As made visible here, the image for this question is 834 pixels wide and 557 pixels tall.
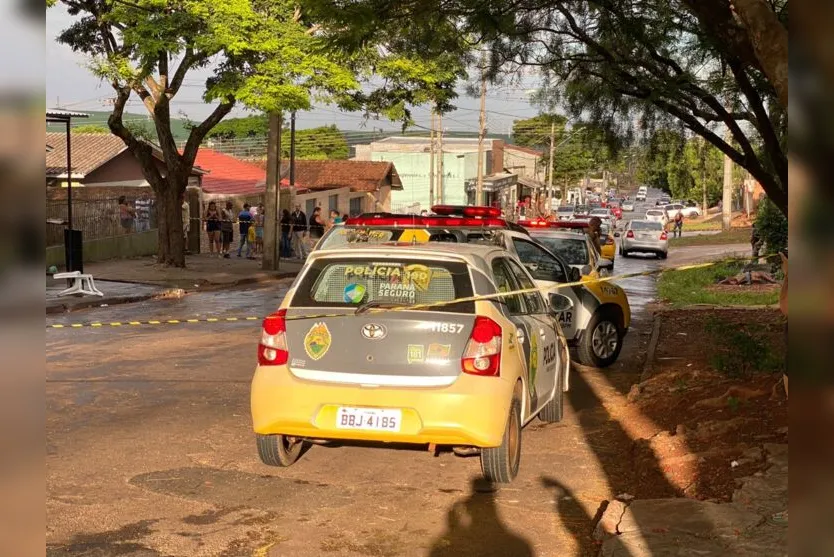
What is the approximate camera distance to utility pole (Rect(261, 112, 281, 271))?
2745cm

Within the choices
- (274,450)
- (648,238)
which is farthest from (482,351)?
(648,238)

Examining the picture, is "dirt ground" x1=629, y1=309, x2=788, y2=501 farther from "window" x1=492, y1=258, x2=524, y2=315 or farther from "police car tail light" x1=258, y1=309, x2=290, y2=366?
"police car tail light" x1=258, y1=309, x2=290, y2=366

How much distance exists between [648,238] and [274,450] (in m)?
36.2

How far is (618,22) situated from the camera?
13.6 m

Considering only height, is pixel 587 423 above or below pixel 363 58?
below

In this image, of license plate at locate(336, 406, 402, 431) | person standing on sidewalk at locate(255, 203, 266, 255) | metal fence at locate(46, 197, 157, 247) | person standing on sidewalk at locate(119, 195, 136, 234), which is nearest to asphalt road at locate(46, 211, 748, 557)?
license plate at locate(336, 406, 402, 431)

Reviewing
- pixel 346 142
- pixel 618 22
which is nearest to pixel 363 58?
pixel 618 22

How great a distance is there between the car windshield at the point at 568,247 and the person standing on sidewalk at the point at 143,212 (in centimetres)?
1824

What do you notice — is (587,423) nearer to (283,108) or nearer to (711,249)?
(283,108)

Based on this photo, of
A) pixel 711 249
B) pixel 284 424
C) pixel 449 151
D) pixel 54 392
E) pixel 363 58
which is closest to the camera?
pixel 284 424

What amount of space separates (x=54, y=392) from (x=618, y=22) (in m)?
8.72

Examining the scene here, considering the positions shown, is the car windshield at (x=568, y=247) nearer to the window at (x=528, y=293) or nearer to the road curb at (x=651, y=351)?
the road curb at (x=651, y=351)

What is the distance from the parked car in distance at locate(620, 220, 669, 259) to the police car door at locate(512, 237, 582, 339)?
95.5 feet

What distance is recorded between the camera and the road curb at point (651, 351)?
1114 centimetres
